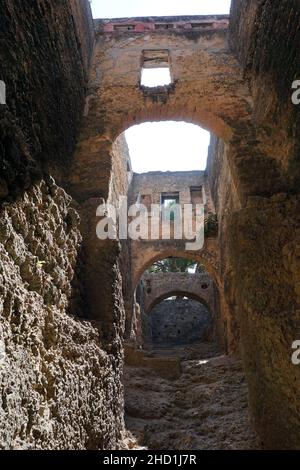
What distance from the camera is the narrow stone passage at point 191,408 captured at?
3.65m

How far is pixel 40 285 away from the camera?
7.73 ft

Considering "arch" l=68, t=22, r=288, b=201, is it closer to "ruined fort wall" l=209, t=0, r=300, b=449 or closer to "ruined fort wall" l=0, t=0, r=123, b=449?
"ruined fort wall" l=209, t=0, r=300, b=449

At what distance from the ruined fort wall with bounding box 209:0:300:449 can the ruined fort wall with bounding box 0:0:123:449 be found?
53.8 inches

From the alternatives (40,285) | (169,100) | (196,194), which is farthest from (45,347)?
(196,194)

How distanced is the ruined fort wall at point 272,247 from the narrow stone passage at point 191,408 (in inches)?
22.6

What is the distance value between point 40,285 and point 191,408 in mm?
3396

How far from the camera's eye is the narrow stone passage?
3.65m

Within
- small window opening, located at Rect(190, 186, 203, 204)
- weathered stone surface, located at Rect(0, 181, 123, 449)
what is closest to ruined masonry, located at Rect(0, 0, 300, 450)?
weathered stone surface, located at Rect(0, 181, 123, 449)

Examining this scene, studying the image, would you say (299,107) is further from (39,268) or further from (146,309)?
(146,309)

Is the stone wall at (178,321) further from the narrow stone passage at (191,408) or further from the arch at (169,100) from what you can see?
the arch at (169,100)

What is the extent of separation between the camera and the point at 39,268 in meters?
2.36

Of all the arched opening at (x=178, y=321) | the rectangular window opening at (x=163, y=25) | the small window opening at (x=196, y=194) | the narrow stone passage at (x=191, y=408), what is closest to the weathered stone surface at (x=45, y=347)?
the narrow stone passage at (x=191, y=408)
